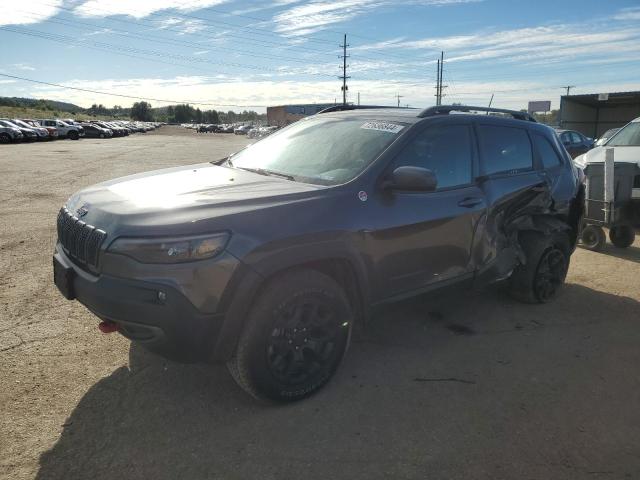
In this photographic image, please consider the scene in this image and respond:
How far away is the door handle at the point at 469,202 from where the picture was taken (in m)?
3.76

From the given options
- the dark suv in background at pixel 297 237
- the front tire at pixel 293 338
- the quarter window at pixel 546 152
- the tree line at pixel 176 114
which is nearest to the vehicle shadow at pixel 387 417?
the front tire at pixel 293 338

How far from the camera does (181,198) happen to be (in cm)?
294

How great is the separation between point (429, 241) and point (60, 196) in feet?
29.7

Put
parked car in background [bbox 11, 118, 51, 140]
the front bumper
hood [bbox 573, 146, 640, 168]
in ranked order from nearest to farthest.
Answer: the front bumper → hood [bbox 573, 146, 640, 168] → parked car in background [bbox 11, 118, 51, 140]

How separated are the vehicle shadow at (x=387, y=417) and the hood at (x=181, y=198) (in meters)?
1.13

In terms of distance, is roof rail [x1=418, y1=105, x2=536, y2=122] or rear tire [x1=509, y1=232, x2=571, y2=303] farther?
rear tire [x1=509, y1=232, x2=571, y2=303]

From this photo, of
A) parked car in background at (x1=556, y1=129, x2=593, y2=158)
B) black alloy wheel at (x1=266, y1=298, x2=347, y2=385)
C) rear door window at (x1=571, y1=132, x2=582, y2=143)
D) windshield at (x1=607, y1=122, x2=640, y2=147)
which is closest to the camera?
black alloy wheel at (x1=266, y1=298, x2=347, y2=385)

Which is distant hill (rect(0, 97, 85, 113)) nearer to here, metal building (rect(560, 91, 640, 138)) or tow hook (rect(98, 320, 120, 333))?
metal building (rect(560, 91, 640, 138))

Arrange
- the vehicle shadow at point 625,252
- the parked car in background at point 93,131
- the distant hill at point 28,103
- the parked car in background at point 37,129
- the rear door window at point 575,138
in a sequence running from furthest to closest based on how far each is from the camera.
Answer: the distant hill at point 28,103 < the parked car in background at point 93,131 < the parked car in background at point 37,129 < the rear door window at point 575,138 < the vehicle shadow at point 625,252

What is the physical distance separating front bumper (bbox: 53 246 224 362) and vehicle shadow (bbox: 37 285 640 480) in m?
0.54

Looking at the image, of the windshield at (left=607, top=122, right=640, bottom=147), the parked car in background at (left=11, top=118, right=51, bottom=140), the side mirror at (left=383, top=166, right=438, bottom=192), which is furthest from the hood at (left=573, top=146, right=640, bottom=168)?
the parked car in background at (left=11, top=118, right=51, bottom=140)

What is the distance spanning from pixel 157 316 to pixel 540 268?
12.1 ft

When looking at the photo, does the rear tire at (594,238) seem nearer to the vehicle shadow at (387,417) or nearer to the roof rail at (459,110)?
the roof rail at (459,110)

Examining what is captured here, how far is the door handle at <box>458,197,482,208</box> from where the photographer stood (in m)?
3.76
